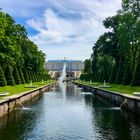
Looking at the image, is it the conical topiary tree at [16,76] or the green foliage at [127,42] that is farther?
the conical topiary tree at [16,76]

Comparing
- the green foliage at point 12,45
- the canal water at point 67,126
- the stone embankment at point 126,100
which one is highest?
the green foliage at point 12,45

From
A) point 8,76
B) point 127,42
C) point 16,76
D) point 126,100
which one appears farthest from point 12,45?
point 126,100

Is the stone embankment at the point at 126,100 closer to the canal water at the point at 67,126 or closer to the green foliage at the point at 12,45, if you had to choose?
the canal water at the point at 67,126

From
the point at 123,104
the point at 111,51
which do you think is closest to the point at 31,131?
the point at 123,104

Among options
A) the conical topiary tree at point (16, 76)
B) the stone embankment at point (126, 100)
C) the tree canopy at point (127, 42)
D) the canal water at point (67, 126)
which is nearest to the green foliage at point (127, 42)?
the tree canopy at point (127, 42)

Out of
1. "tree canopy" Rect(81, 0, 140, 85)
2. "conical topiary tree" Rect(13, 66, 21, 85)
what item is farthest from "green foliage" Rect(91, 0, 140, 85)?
"conical topiary tree" Rect(13, 66, 21, 85)

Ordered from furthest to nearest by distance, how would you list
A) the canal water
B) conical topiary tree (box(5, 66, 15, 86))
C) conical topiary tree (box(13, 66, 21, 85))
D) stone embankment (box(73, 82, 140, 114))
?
conical topiary tree (box(13, 66, 21, 85))
conical topiary tree (box(5, 66, 15, 86))
stone embankment (box(73, 82, 140, 114))
the canal water

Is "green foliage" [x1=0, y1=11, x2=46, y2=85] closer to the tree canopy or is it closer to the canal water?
the tree canopy

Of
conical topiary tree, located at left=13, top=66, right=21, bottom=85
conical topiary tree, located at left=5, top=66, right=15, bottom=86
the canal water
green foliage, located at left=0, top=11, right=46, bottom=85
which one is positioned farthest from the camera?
conical topiary tree, located at left=13, top=66, right=21, bottom=85

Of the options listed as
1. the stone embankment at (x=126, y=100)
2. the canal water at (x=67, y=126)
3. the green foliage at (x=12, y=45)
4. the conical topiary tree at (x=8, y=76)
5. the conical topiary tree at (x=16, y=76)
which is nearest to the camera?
the canal water at (x=67, y=126)

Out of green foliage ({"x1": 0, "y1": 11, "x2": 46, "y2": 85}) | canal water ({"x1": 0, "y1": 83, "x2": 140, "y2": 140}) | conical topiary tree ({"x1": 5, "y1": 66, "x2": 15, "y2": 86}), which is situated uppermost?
green foliage ({"x1": 0, "y1": 11, "x2": 46, "y2": 85})

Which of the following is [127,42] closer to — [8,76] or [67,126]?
[8,76]

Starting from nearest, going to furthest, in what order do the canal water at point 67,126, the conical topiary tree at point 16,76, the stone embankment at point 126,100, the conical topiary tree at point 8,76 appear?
1. the canal water at point 67,126
2. the stone embankment at point 126,100
3. the conical topiary tree at point 8,76
4. the conical topiary tree at point 16,76

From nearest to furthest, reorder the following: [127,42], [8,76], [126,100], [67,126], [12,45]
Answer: [67,126]
[126,100]
[8,76]
[12,45]
[127,42]
